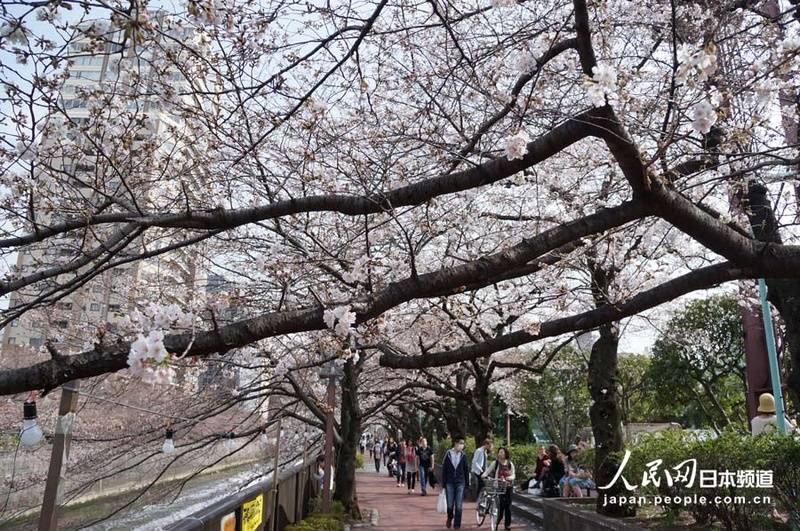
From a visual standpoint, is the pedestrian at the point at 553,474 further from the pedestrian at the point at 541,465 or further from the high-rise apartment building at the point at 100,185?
the high-rise apartment building at the point at 100,185

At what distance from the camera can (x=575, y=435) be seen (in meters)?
33.3

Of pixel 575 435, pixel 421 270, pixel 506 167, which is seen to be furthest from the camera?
pixel 575 435

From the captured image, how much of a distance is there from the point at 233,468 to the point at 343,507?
3330cm

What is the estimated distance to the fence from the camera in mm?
5219

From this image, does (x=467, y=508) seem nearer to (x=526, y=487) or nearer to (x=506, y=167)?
(x=526, y=487)

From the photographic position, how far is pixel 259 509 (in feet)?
24.8

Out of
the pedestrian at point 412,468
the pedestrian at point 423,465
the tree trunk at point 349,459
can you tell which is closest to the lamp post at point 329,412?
the tree trunk at point 349,459

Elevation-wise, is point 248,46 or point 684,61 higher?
point 248,46

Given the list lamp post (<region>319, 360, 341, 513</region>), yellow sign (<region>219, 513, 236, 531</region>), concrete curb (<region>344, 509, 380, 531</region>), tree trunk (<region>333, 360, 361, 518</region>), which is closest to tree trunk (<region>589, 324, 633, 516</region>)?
lamp post (<region>319, 360, 341, 513</region>)

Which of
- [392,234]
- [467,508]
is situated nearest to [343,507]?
[467,508]

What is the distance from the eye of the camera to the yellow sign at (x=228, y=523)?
563 centimetres

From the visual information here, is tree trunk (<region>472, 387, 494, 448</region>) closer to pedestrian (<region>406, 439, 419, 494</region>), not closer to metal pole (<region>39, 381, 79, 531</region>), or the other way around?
pedestrian (<region>406, 439, 419, 494</region>)

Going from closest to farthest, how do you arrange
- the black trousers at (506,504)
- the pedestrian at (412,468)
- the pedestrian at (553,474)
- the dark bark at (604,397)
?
the dark bark at (604,397) < the black trousers at (506,504) < the pedestrian at (553,474) < the pedestrian at (412,468)

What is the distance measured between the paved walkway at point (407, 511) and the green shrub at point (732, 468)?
18.4ft
